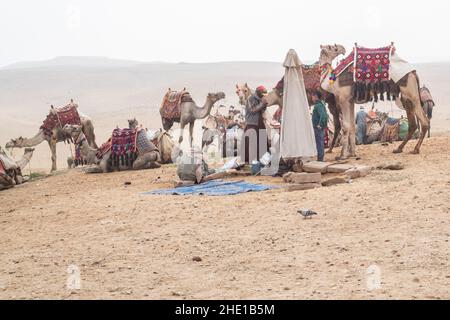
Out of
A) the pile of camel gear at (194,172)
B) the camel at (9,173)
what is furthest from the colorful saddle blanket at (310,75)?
the camel at (9,173)

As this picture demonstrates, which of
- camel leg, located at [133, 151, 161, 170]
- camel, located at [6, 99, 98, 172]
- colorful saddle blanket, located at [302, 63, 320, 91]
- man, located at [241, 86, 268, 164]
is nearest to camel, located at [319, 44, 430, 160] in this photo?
man, located at [241, 86, 268, 164]

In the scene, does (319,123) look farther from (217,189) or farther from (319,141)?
(217,189)

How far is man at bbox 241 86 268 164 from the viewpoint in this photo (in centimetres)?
1157

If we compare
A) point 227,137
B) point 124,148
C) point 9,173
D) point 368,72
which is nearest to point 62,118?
point 9,173

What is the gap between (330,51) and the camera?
12.8 metres

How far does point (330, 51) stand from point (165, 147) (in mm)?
4545

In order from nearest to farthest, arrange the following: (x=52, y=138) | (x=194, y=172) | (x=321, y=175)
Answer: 1. (x=321, y=175)
2. (x=194, y=172)
3. (x=52, y=138)

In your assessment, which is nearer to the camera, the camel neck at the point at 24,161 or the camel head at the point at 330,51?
the camel head at the point at 330,51

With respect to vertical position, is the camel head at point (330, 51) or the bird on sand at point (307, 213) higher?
the camel head at point (330, 51)

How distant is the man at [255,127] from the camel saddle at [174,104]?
5.74 m

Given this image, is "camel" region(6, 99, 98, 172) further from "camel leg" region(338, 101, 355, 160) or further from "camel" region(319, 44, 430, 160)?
"camel leg" region(338, 101, 355, 160)

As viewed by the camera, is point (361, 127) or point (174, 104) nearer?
point (361, 127)

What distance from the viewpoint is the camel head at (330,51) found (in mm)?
12672

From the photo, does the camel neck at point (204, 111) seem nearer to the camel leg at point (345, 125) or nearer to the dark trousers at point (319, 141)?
the camel leg at point (345, 125)
